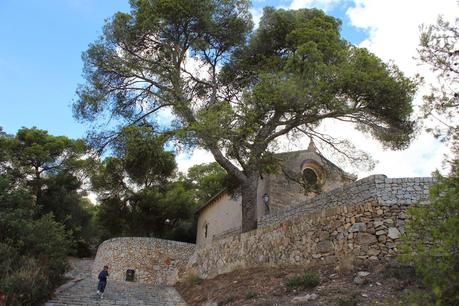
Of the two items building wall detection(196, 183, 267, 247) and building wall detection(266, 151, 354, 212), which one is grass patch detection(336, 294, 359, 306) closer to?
building wall detection(266, 151, 354, 212)

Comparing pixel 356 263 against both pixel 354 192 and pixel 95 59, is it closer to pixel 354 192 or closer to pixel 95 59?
pixel 354 192

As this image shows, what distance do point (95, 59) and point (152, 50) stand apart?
235 cm

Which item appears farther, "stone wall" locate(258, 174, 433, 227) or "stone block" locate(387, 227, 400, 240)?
"stone wall" locate(258, 174, 433, 227)

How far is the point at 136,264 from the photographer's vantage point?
2136cm

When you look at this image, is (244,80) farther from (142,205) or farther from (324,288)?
(142,205)

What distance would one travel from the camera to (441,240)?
472 cm

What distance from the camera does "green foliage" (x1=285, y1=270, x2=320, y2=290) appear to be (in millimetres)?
9289

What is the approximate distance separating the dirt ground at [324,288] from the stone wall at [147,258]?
30.1ft

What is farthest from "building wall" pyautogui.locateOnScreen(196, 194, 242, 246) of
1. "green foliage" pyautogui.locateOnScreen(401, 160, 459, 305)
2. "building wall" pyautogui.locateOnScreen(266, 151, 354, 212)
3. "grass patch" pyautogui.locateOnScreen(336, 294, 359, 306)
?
"green foliage" pyautogui.locateOnScreen(401, 160, 459, 305)

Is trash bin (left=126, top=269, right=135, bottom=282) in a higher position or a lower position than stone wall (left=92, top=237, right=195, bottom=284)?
lower

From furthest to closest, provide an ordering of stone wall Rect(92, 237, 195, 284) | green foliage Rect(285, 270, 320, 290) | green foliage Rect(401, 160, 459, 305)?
stone wall Rect(92, 237, 195, 284) → green foliage Rect(285, 270, 320, 290) → green foliage Rect(401, 160, 459, 305)

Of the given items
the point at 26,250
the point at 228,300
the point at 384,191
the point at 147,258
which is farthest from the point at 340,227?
the point at 147,258

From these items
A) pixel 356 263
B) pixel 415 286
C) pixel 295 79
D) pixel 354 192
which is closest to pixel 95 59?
pixel 295 79

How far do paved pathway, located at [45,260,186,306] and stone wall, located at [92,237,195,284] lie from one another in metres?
4.40
